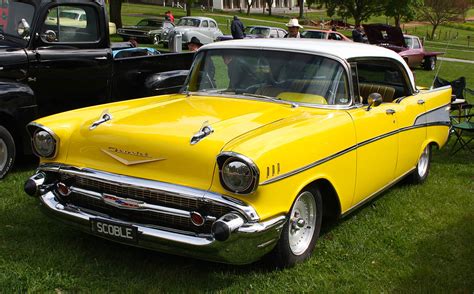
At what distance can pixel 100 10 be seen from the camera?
6.50 metres

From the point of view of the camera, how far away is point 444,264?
13.4 ft

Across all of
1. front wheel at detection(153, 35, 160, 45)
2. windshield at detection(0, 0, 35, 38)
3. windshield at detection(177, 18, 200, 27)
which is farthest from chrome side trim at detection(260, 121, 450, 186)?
windshield at detection(177, 18, 200, 27)

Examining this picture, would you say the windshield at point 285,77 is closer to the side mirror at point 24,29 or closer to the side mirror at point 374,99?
the side mirror at point 374,99

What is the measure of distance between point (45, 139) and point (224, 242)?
1620 millimetres

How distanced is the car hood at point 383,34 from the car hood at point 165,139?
15380 millimetres

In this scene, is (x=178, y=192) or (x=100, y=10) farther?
(x=100, y=10)

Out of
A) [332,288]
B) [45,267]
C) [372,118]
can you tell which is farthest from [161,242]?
[372,118]

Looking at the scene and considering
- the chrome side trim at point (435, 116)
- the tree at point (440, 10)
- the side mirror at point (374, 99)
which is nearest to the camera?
the side mirror at point (374, 99)

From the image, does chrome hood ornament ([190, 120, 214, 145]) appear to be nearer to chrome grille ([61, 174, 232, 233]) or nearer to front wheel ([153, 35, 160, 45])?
chrome grille ([61, 174, 232, 233])

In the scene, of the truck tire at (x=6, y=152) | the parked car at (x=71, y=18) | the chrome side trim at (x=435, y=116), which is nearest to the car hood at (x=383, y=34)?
the chrome side trim at (x=435, y=116)

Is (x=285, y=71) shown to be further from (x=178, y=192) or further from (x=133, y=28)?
(x=133, y=28)

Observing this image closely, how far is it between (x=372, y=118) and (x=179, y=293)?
2.23m

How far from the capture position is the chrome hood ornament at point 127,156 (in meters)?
3.53

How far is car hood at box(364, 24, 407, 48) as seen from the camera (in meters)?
18.5
